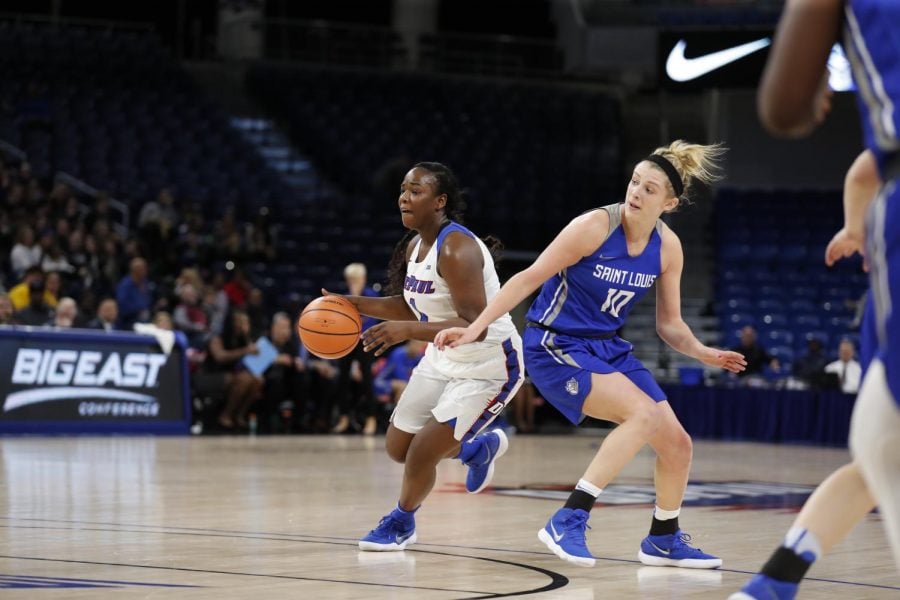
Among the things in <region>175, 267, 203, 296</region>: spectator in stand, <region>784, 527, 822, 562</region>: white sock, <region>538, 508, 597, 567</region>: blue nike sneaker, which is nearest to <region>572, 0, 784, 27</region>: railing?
<region>175, 267, 203, 296</region>: spectator in stand

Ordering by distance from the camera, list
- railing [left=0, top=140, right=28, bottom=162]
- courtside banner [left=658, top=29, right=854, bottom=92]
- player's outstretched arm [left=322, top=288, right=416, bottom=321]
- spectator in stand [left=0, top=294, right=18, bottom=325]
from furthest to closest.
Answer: railing [left=0, top=140, right=28, bottom=162] < courtside banner [left=658, top=29, right=854, bottom=92] < spectator in stand [left=0, top=294, right=18, bottom=325] < player's outstretched arm [left=322, top=288, right=416, bottom=321]

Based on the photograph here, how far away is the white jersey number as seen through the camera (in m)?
5.47

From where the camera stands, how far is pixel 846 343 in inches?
616

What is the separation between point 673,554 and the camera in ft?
17.5

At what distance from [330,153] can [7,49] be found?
5.45m

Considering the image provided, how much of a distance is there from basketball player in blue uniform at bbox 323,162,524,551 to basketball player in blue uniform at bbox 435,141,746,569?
0.64ft

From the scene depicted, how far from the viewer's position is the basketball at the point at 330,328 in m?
5.76

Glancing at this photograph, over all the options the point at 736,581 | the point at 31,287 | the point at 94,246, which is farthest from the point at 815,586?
the point at 94,246

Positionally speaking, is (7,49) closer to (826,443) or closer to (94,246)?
(94,246)

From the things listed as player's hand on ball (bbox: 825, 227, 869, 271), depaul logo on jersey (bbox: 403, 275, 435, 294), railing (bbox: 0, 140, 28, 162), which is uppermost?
railing (bbox: 0, 140, 28, 162)

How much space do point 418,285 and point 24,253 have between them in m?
10.5

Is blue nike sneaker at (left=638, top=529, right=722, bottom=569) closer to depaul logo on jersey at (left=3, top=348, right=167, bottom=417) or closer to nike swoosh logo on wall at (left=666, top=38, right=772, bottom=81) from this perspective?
depaul logo on jersey at (left=3, top=348, right=167, bottom=417)

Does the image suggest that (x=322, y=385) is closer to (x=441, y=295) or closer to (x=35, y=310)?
(x=35, y=310)

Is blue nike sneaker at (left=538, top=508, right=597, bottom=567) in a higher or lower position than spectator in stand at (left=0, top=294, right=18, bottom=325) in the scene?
lower
